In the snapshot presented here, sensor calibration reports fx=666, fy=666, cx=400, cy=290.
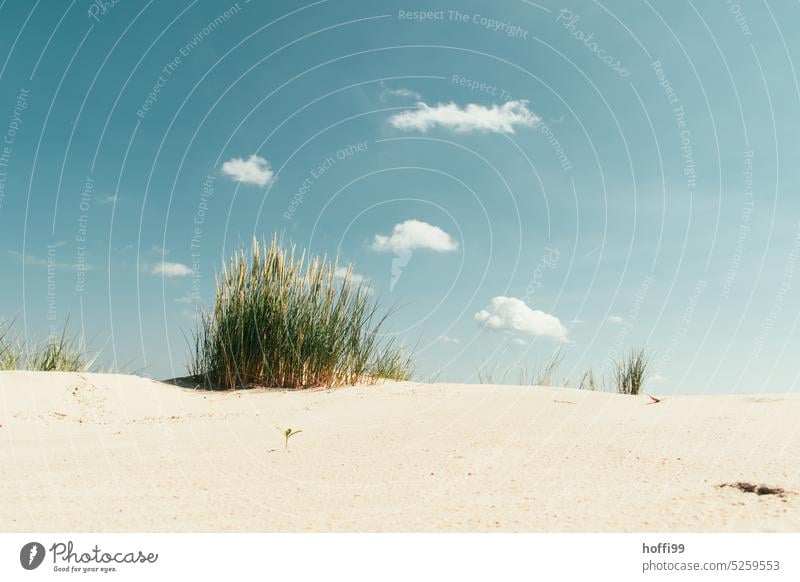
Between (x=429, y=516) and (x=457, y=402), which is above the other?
(x=457, y=402)

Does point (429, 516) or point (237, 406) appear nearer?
point (429, 516)

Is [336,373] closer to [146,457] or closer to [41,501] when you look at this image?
[146,457]

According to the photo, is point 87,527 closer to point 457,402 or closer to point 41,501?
point 41,501

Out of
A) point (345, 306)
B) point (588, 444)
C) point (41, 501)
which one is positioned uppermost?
point (345, 306)

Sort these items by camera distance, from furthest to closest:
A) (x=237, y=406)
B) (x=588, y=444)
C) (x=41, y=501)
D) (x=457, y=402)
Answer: (x=237, y=406) < (x=457, y=402) < (x=588, y=444) < (x=41, y=501)

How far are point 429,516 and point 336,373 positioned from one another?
17.4 ft

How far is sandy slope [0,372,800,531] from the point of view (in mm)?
2547

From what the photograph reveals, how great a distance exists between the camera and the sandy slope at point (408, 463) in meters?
2.55

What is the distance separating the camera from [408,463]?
11.6 ft

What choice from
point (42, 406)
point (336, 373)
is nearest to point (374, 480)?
point (42, 406)

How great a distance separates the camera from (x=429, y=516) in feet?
8.33

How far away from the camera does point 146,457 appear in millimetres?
3922
